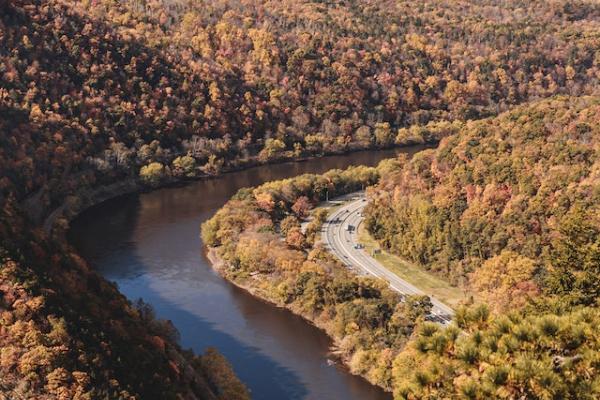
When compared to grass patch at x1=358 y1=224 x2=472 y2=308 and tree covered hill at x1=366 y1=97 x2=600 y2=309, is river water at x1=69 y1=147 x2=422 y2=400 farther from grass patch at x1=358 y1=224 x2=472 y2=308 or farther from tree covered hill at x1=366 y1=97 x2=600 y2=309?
tree covered hill at x1=366 y1=97 x2=600 y2=309

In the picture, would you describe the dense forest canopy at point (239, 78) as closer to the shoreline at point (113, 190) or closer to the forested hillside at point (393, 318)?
the shoreline at point (113, 190)

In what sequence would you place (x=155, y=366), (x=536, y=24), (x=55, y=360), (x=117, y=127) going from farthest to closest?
(x=536, y=24), (x=117, y=127), (x=155, y=366), (x=55, y=360)

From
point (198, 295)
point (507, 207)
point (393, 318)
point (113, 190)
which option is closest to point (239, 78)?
point (113, 190)

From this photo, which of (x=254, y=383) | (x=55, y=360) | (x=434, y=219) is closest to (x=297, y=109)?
(x=434, y=219)

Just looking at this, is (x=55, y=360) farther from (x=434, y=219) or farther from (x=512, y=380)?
(x=434, y=219)

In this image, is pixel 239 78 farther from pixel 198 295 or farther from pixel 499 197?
pixel 499 197
